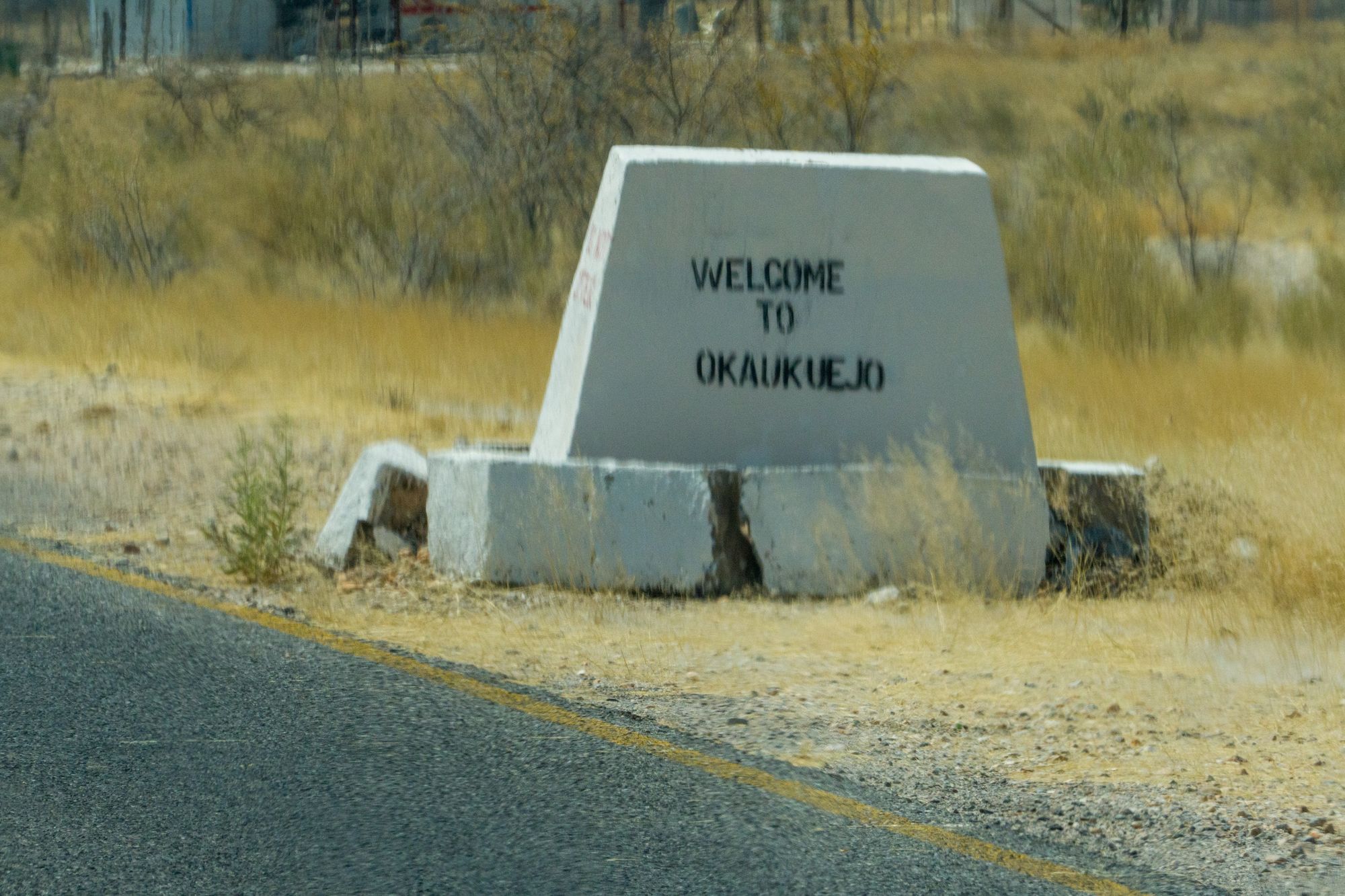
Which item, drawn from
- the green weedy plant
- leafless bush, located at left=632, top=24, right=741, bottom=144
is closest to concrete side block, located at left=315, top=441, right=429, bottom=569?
the green weedy plant

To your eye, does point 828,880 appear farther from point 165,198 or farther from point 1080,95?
point 1080,95

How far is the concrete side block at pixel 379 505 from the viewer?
27.1 feet

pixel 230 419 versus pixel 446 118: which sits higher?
pixel 446 118

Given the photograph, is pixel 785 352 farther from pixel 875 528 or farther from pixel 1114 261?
pixel 1114 261

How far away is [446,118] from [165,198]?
3798 mm

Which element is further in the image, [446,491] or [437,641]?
[446,491]

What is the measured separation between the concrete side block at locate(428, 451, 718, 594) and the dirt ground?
0.39 feet

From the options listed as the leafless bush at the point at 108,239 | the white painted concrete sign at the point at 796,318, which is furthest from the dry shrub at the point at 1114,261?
the leafless bush at the point at 108,239

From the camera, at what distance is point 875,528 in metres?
7.66

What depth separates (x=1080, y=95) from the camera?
1564 inches

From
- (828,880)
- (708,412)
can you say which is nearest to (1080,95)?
(708,412)

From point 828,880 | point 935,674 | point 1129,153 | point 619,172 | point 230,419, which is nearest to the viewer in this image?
point 828,880

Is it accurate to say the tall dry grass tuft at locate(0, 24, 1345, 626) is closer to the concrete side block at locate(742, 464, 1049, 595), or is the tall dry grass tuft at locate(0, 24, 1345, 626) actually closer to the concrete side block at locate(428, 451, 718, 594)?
the concrete side block at locate(742, 464, 1049, 595)

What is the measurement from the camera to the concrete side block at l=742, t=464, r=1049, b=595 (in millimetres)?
7621
